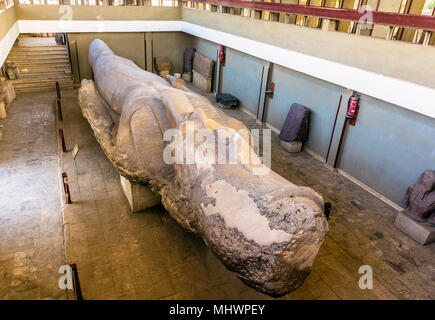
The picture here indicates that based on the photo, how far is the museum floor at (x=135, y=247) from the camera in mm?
3918

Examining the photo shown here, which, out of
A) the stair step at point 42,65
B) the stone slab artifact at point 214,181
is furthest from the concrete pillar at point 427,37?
the stair step at point 42,65

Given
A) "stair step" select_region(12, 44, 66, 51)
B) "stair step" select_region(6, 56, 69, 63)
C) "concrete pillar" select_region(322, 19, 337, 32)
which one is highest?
"concrete pillar" select_region(322, 19, 337, 32)

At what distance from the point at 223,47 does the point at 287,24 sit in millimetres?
3595

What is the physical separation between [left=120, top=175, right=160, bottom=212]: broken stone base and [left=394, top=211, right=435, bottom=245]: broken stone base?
3917 mm

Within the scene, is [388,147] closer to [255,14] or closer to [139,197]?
[139,197]

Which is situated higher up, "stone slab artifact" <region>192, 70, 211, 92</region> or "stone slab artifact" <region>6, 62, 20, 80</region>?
"stone slab artifact" <region>6, 62, 20, 80</region>

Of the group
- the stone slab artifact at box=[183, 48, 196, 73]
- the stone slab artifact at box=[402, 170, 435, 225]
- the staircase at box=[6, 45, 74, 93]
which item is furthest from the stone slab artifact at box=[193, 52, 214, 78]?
the stone slab artifact at box=[402, 170, 435, 225]

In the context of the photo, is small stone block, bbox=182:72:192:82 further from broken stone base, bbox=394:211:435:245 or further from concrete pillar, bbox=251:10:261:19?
broken stone base, bbox=394:211:435:245

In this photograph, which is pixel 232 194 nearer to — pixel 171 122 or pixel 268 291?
pixel 268 291

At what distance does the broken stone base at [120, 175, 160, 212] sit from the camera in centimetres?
495

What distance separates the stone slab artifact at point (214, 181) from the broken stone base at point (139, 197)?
26 centimetres

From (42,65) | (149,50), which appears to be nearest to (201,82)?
(149,50)

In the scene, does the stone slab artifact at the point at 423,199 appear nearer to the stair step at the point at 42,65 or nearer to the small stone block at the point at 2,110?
the small stone block at the point at 2,110

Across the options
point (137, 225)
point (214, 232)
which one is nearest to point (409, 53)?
point (214, 232)
